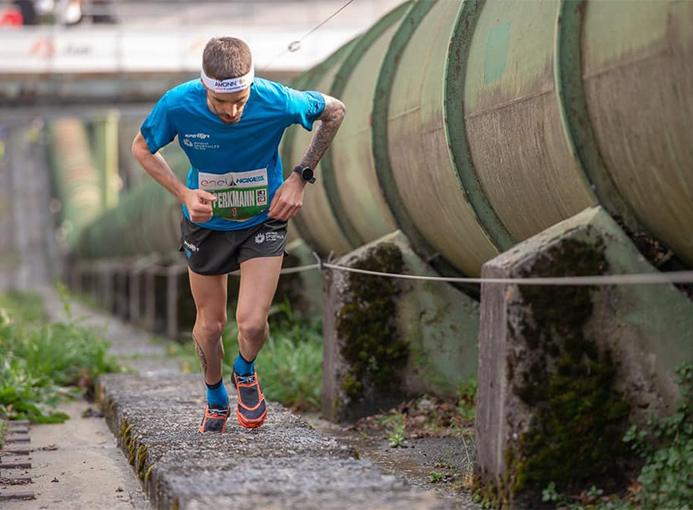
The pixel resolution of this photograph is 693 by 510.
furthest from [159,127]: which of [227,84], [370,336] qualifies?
[370,336]

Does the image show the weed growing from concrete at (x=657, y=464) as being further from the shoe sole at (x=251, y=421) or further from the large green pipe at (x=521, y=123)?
the shoe sole at (x=251, y=421)

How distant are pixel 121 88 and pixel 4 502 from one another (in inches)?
689

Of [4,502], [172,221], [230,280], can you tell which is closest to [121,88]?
[172,221]

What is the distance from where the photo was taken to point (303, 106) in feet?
15.1

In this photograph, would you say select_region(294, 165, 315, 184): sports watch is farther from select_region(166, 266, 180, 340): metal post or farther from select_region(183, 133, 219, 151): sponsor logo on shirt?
select_region(166, 266, 180, 340): metal post

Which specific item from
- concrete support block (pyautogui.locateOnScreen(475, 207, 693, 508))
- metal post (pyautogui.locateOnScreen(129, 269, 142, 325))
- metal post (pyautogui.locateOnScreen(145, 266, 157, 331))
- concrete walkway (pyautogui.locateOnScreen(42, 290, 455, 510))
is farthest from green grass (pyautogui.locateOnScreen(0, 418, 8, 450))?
metal post (pyautogui.locateOnScreen(129, 269, 142, 325))

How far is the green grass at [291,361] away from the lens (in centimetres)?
697

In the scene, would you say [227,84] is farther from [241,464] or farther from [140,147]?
[241,464]

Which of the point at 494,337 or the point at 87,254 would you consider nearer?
the point at 494,337

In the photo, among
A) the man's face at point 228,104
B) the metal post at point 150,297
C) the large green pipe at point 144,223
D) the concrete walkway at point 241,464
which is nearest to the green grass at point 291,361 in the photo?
the concrete walkway at point 241,464

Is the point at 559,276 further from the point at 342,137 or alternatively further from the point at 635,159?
the point at 342,137

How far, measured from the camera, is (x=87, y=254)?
1313 inches

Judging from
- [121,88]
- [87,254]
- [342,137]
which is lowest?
[87,254]

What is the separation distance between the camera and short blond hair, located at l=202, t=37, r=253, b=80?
13.7 feet
